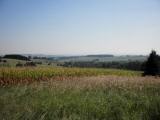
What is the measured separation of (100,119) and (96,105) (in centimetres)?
108

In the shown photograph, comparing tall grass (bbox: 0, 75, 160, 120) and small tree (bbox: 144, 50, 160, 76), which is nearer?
tall grass (bbox: 0, 75, 160, 120)

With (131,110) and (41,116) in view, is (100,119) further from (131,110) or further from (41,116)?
(41,116)

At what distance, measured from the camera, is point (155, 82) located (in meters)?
10.8

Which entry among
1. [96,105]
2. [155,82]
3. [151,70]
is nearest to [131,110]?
[96,105]

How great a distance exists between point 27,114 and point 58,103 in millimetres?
1337

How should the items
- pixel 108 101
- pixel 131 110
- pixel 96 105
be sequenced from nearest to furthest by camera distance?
pixel 131 110, pixel 96 105, pixel 108 101

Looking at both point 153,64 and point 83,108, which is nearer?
point 83,108

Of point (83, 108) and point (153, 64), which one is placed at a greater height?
point (153, 64)

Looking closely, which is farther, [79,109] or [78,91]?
[78,91]

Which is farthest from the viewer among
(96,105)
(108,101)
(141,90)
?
(141,90)

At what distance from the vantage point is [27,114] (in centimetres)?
632

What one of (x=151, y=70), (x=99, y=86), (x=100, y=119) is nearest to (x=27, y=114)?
(x=100, y=119)

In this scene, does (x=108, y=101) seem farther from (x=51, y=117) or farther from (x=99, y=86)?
(x=99, y=86)

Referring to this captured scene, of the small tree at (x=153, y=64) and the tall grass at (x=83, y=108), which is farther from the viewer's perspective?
the small tree at (x=153, y=64)
